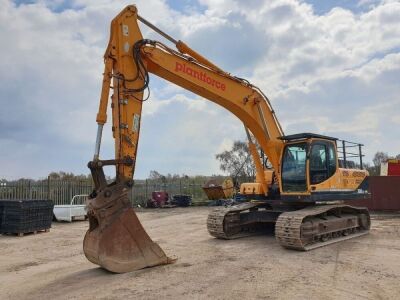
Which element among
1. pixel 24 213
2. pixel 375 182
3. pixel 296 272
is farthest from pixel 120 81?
pixel 375 182

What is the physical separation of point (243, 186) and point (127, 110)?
17.6 ft

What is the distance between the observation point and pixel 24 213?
15.3 m

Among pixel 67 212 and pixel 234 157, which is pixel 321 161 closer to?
pixel 67 212

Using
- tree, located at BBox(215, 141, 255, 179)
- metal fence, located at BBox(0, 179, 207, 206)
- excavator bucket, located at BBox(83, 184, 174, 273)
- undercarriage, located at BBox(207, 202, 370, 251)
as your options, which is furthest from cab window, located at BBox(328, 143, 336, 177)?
tree, located at BBox(215, 141, 255, 179)

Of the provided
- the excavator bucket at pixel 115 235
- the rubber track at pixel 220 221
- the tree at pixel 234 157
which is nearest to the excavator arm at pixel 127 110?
the excavator bucket at pixel 115 235

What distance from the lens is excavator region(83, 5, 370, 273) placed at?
760cm

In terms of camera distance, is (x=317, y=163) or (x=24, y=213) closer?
(x=317, y=163)

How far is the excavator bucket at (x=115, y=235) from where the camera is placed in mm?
7371

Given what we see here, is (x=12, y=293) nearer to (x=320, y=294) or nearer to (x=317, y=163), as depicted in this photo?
(x=320, y=294)

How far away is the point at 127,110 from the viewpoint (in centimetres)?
833

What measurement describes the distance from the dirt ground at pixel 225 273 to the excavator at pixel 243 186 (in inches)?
17.5

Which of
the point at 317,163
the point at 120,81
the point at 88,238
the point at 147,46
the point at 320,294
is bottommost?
the point at 320,294

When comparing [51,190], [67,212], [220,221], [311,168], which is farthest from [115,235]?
[51,190]

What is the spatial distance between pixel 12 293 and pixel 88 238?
144cm
